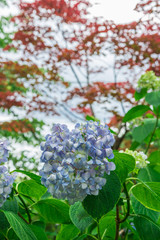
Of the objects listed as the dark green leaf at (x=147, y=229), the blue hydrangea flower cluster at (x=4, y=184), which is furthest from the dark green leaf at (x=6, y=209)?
the dark green leaf at (x=147, y=229)

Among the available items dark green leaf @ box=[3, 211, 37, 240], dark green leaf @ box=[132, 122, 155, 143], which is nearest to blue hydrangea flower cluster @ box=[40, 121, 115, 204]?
dark green leaf @ box=[3, 211, 37, 240]

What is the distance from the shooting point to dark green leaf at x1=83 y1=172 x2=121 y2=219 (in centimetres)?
84

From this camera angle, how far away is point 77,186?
32.4 inches

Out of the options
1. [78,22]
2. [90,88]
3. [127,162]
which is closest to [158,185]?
[127,162]

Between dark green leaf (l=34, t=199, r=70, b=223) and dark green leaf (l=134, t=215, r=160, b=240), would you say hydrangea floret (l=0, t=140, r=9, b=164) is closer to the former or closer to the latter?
dark green leaf (l=34, t=199, r=70, b=223)

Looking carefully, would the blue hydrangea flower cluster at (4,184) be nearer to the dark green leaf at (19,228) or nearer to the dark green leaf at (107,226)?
the dark green leaf at (19,228)

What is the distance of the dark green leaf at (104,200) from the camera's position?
0.84m

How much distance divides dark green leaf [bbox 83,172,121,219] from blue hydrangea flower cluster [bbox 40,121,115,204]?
3cm

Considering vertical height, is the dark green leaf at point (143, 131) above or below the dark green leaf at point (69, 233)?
above

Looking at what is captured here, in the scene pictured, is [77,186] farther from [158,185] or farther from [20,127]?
[20,127]

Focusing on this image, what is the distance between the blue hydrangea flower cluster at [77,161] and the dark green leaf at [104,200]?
27 millimetres

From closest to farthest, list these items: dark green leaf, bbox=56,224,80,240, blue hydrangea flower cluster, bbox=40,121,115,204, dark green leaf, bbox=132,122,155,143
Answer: blue hydrangea flower cluster, bbox=40,121,115,204, dark green leaf, bbox=56,224,80,240, dark green leaf, bbox=132,122,155,143

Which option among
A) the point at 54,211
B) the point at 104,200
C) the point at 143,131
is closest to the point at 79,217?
the point at 104,200

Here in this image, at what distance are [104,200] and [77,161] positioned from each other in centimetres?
14
